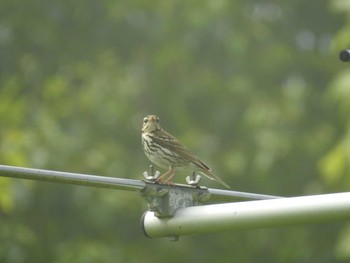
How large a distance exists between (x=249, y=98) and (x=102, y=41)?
7.58ft

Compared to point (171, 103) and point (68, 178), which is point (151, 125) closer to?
point (68, 178)

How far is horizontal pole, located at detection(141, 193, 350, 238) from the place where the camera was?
572cm

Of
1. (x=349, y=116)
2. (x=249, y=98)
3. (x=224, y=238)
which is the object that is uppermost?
(x=249, y=98)

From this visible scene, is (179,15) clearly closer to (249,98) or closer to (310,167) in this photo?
(249,98)

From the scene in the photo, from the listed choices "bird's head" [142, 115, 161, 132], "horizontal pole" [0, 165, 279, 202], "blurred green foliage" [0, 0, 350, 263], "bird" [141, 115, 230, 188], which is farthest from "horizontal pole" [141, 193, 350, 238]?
"blurred green foliage" [0, 0, 350, 263]

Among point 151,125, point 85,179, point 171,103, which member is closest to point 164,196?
point 85,179

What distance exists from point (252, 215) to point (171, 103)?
16.7 m

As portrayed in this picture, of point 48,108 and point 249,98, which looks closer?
point 48,108

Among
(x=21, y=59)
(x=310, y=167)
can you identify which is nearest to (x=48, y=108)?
(x=21, y=59)

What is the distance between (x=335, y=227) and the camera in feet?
70.8

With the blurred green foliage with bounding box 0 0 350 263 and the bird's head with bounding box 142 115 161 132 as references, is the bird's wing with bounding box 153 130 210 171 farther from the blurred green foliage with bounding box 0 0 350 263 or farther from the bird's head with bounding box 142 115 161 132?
the blurred green foliage with bounding box 0 0 350 263

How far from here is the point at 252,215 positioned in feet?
19.5

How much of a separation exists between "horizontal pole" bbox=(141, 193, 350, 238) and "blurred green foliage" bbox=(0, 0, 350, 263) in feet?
41.5

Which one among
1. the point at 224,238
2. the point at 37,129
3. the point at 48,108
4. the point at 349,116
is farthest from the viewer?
the point at 224,238
